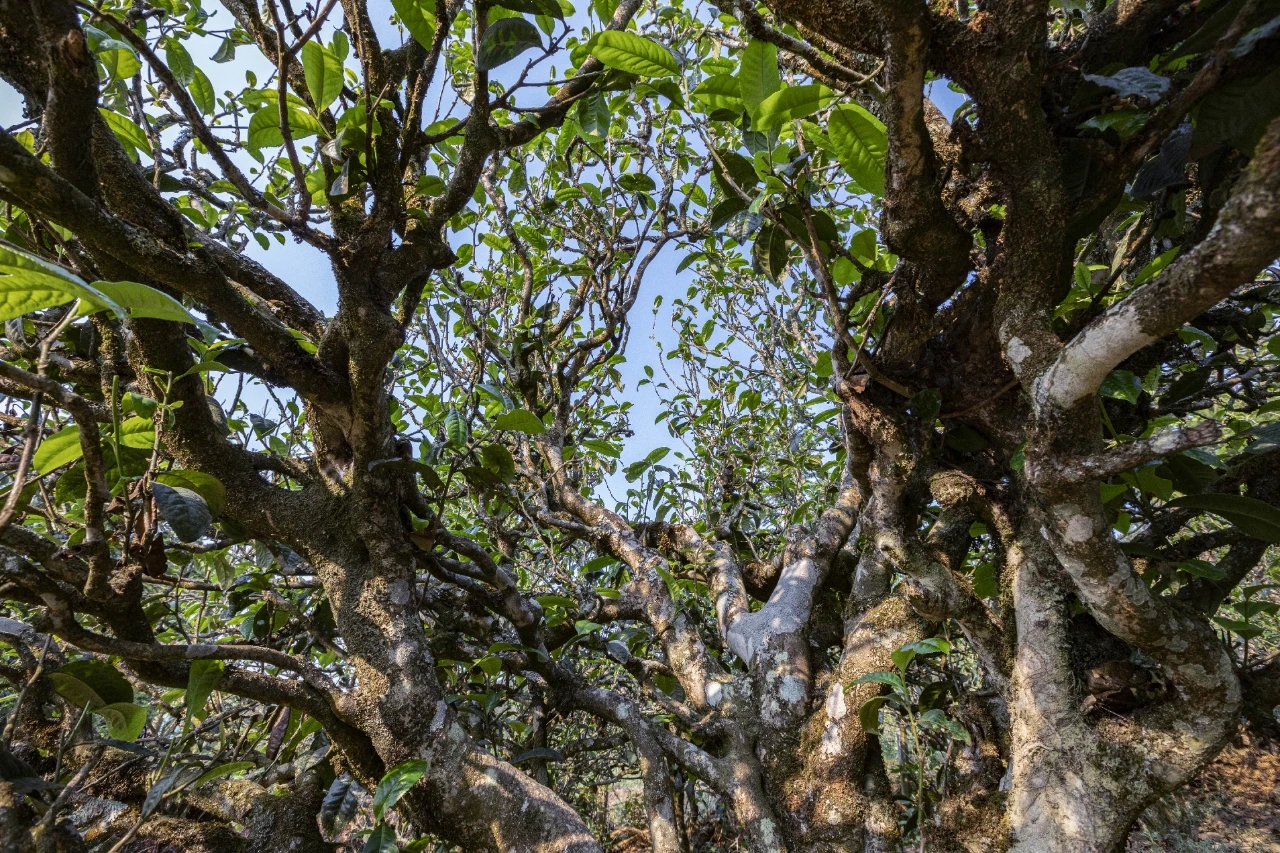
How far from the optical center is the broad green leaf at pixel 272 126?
1.46 m

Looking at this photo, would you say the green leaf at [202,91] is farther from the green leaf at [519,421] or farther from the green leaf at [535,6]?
the green leaf at [519,421]

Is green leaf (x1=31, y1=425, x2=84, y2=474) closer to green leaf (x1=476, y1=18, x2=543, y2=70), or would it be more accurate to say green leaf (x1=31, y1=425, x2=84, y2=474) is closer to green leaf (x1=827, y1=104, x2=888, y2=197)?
green leaf (x1=476, y1=18, x2=543, y2=70)

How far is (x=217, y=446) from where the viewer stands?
150 centimetres

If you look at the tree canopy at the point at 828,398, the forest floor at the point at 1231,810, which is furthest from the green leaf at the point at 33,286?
the forest floor at the point at 1231,810

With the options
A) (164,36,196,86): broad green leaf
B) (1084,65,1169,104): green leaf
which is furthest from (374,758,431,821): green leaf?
(164,36,196,86): broad green leaf

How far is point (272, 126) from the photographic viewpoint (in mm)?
1557

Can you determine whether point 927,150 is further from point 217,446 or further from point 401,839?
point 401,839

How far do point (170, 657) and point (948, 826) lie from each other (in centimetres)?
193

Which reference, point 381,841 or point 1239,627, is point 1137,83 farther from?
point 381,841

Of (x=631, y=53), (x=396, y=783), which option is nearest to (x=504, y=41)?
(x=631, y=53)

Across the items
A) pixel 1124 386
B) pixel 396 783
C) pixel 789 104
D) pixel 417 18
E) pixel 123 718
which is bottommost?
pixel 396 783

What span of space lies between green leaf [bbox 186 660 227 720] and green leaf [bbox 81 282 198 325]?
1.00 meters

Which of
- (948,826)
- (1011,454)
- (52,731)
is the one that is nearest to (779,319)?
(1011,454)

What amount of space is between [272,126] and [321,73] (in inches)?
11.5
